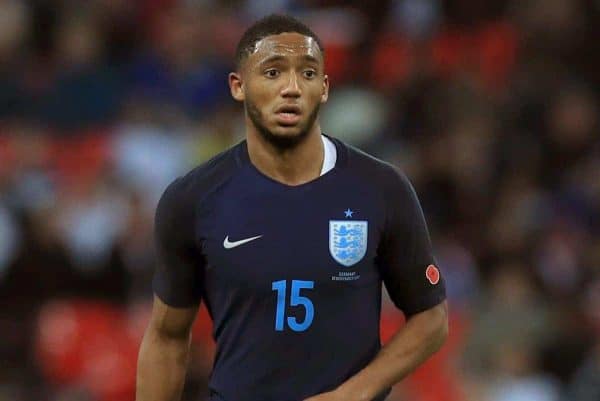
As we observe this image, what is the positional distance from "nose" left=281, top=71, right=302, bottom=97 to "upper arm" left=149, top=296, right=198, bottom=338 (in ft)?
2.55

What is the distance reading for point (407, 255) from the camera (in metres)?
4.41

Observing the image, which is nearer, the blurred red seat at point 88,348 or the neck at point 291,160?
the neck at point 291,160

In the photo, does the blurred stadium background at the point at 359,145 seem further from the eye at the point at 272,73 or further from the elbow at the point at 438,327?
the eye at the point at 272,73

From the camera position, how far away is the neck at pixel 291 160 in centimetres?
434

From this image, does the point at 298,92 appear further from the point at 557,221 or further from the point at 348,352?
the point at 557,221

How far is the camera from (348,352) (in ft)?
14.3

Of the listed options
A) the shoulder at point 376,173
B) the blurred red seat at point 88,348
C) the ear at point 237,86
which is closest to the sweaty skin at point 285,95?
the ear at point 237,86

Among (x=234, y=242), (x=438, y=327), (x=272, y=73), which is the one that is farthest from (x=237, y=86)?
(x=438, y=327)

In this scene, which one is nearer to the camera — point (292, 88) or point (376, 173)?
point (292, 88)

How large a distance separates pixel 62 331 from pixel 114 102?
7.48 feet

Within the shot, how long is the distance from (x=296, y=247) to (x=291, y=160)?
25 cm

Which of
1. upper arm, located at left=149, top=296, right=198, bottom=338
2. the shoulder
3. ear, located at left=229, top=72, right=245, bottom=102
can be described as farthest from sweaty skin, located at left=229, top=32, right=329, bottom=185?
upper arm, located at left=149, top=296, right=198, bottom=338

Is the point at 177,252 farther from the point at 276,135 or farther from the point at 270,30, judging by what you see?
the point at 270,30

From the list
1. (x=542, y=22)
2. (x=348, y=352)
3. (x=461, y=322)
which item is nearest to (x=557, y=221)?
(x=461, y=322)
